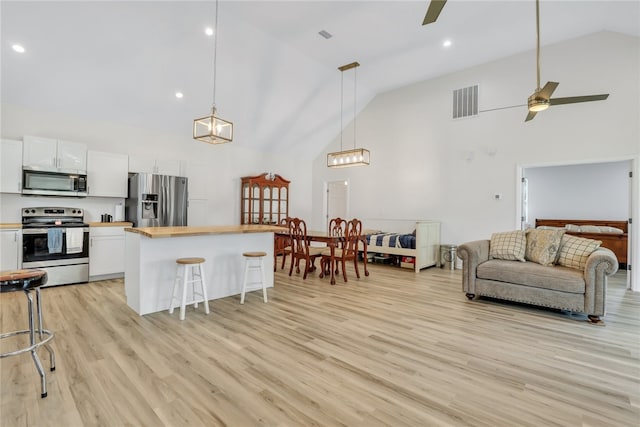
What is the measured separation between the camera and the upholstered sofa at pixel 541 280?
316cm

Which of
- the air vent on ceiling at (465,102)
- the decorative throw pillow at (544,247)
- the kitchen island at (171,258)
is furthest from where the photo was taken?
the air vent on ceiling at (465,102)

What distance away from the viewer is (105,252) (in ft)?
15.6

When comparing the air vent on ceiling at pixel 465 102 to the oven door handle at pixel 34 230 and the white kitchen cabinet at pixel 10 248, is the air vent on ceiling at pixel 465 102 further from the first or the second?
the white kitchen cabinet at pixel 10 248

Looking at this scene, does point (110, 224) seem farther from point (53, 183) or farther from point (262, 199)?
point (262, 199)

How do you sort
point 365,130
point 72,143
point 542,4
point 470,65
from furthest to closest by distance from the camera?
point 365,130
point 470,65
point 72,143
point 542,4

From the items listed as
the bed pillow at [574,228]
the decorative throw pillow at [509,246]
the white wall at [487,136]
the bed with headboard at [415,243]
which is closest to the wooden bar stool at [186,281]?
the bed with headboard at [415,243]

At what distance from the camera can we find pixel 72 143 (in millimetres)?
4609

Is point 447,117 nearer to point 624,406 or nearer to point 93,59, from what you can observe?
point 624,406

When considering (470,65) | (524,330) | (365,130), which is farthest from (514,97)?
(524,330)

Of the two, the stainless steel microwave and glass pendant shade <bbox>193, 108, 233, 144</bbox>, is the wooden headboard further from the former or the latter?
the stainless steel microwave

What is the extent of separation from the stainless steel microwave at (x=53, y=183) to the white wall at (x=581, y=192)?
8.64 metres

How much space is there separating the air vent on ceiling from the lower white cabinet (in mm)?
6670

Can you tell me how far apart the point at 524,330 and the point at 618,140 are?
12.7 ft

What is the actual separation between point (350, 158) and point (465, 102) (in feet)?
9.11
